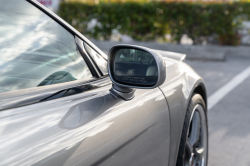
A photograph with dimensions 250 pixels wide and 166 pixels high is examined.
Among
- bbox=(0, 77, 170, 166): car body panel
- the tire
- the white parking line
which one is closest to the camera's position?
bbox=(0, 77, 170, 166): car body panel

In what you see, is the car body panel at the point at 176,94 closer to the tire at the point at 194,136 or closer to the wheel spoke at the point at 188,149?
the tire at the point at 194,136

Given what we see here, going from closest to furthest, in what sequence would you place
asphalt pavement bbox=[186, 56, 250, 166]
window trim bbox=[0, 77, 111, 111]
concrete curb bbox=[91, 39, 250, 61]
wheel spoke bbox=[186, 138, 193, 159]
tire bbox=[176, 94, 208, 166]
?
1. window trim bbox=[0, 77, 111, 111]
2. tire bbox=[176, 94, 208, 166]
3. wheel spoke bbox=[186, 138, 193, 159]
4. asphalt pavement bbox=[186, 56, 250, 166]
5. concrete curb bbox=[91, 39, 250, 61]

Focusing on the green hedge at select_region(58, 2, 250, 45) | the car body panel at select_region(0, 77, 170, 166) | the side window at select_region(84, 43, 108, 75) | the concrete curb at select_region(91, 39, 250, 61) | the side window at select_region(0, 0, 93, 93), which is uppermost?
the side window at select_region(0, 0, 93, 93)

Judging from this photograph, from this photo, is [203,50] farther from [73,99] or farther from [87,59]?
[73,99]

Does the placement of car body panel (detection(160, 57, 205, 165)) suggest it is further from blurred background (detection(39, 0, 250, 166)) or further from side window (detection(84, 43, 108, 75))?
blurred background (detection(39, 0, 250, 166))

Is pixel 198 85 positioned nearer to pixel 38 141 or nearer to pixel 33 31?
pixel 33 31

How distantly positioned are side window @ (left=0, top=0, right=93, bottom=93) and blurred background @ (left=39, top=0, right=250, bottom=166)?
5.43 m

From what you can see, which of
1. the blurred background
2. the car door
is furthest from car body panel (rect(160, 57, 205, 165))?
the blurred background

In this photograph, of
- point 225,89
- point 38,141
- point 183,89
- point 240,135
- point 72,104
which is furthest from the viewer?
point 225,89

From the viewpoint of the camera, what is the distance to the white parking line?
18.1 feet

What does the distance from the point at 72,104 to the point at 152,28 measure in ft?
34.3

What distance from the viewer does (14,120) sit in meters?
1.19

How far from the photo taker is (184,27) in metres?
11.2

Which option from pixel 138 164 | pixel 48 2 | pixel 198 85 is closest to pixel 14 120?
pixel 138 164
